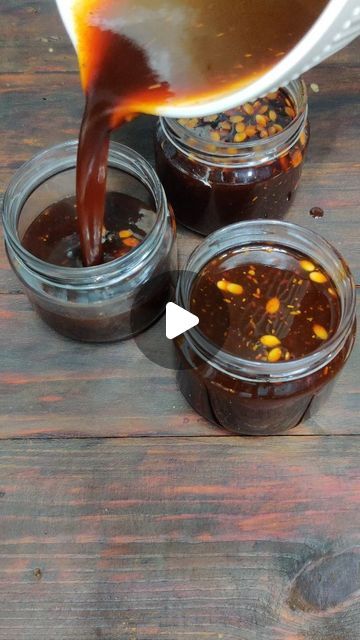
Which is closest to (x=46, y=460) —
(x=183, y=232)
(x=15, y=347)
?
(x=15, y=347)

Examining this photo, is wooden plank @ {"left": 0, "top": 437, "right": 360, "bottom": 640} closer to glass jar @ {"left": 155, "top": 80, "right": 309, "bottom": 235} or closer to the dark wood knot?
the dark wood knot

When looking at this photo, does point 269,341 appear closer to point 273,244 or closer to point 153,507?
point 273,244

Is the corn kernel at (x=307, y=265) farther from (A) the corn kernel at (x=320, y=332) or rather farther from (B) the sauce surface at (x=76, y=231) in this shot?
(B) the sauce surface at (x=76, y=231)

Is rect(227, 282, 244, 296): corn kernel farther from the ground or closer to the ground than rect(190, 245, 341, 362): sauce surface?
farther from the ground

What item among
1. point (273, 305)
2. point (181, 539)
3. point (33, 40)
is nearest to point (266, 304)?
point (273, 305)

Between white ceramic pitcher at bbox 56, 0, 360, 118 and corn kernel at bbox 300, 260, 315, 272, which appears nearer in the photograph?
white ceramic pitcher at bbox 56, 0, 360, 118

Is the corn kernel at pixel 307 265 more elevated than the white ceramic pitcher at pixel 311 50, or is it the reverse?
the white ceramic pitcher at pixel 311 50

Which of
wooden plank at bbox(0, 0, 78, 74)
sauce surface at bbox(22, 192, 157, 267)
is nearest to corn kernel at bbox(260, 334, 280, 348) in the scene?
sauce surface at bbox(22, 192, 157, 267)

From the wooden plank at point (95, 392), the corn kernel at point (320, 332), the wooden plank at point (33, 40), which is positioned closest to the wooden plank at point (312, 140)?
the wooden plank at point (33, 40)
